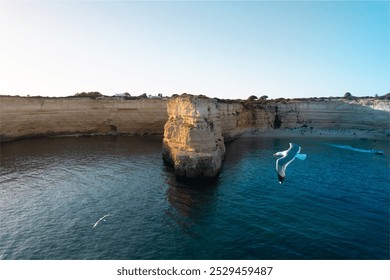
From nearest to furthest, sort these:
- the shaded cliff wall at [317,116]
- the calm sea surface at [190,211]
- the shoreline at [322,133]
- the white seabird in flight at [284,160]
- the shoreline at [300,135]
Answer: the calm sea surface at [190,211], the white seabird in flight at [284,160], the shoreline at [300,135], the shoreline at [322,133], the shaded cliff wall at [317,116]

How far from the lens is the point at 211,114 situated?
122 ft

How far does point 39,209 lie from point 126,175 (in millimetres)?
11250

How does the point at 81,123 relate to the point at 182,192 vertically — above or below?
above

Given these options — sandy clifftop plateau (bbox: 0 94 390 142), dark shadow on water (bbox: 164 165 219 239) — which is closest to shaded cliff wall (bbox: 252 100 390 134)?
sandy clifftop plateau (bbox: 0 94 390 142)

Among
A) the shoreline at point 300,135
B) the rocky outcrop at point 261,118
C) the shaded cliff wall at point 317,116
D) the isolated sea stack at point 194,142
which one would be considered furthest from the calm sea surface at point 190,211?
the shaded cliff wall at point 317,116

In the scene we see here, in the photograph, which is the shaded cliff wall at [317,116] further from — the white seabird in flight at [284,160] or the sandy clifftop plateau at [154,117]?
the white seabird in flight at [284,160]

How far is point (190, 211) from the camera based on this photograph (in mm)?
22984

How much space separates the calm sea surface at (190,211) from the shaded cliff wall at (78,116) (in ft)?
70.7

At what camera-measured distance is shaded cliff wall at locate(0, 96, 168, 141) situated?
58.6 meters

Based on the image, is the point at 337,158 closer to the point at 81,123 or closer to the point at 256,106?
the point at 256,106

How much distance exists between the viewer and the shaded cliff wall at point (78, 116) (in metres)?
58.6

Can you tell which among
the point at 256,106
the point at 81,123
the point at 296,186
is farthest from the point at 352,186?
the point at 81,123

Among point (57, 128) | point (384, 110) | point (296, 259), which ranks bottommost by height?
point (296, 259)


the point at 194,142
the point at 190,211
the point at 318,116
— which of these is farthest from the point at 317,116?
the point at 190,211
